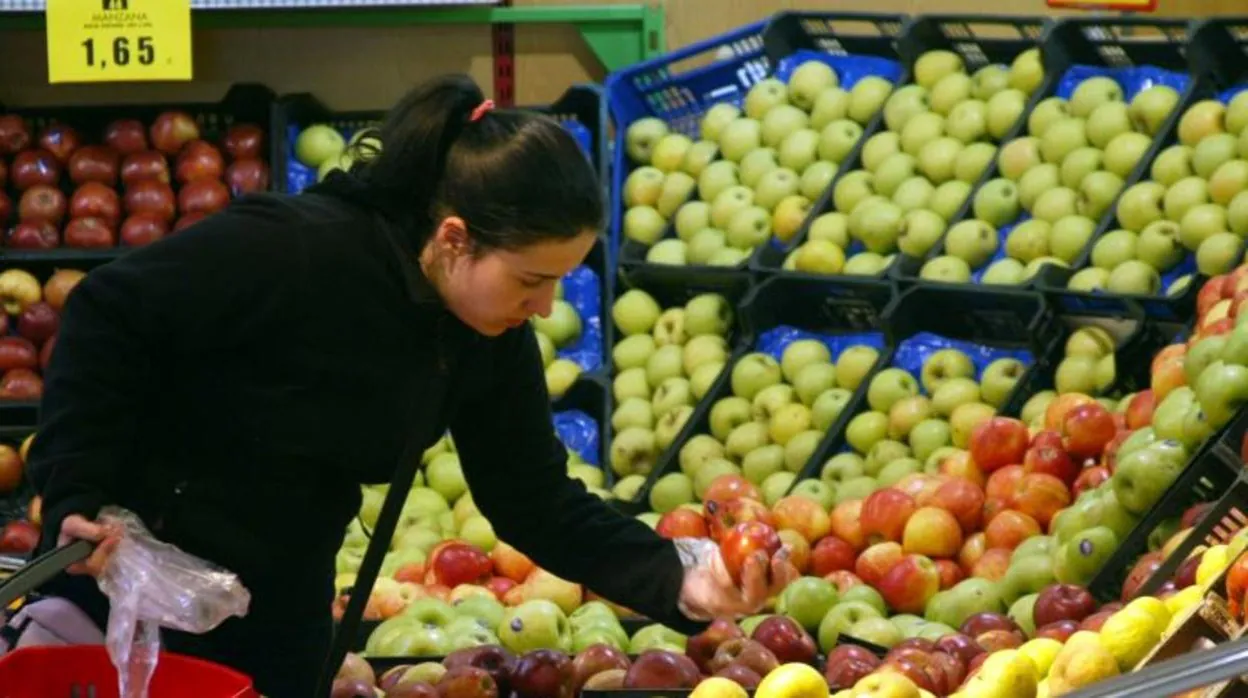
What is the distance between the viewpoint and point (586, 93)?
6.23 m

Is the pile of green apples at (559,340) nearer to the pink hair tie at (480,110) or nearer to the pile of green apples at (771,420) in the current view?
the pile of green apples at (771,420)

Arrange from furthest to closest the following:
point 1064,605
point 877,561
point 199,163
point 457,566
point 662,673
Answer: point 199,163
point 457,566
point 877,561
point 1064,605
point 662,673

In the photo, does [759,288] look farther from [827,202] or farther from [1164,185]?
[1164,185]

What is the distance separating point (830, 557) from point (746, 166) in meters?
1.74

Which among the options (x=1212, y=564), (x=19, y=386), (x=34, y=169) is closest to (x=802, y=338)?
(x=19, y=386)

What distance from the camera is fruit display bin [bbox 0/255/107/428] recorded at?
19.4 feet

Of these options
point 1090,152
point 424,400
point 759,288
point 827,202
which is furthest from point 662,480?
point 424,400

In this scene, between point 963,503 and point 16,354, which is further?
point 16,354

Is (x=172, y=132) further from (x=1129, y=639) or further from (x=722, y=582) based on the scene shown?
(x=1129, y=639)

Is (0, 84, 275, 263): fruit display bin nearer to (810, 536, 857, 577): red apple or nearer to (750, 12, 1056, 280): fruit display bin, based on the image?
(750, 12, 1056, 280): fruit display bin

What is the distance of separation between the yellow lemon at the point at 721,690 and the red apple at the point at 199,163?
3642 millimetres

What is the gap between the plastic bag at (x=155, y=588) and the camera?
97.7 inches

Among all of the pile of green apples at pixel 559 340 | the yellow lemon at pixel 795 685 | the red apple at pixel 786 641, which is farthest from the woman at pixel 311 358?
the pile of green apples at pixel 559 340

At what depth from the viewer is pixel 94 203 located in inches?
241
